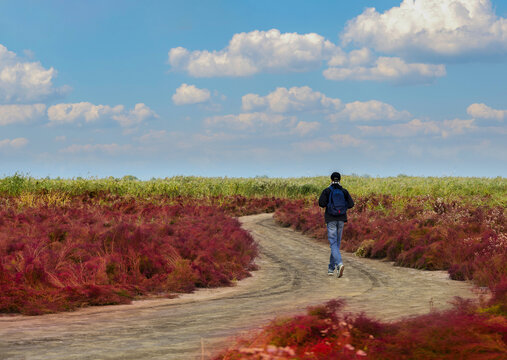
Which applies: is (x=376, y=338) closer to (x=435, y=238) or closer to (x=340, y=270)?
(x=340, y=270)

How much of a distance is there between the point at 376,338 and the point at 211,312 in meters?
4.44

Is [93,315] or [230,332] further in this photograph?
[93,315]

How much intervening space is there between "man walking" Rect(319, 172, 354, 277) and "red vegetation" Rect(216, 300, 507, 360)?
793cm

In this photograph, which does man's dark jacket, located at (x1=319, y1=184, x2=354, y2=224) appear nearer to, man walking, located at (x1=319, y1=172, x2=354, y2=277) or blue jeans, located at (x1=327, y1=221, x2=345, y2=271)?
man walking, located at (x1=319, y1=172, x2=354, y2=277)

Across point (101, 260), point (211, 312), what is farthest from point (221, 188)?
point (211, 312)

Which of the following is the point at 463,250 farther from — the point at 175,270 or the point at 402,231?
the point at 175,270

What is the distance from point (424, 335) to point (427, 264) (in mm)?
11416

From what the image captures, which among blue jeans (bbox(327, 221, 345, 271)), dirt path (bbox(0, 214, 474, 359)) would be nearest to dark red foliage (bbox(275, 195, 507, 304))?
dirt path (bbox(0, 214, 474, 359))

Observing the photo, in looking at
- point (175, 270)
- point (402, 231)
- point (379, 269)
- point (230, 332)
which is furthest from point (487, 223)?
point (230, 332)

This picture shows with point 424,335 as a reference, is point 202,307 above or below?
below

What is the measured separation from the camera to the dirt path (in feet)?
22.8


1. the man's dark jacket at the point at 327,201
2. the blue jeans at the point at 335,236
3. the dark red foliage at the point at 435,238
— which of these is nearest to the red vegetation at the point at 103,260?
the blue jeans at the point at 335,236

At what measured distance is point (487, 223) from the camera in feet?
58.9

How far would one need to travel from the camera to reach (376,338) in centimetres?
558
